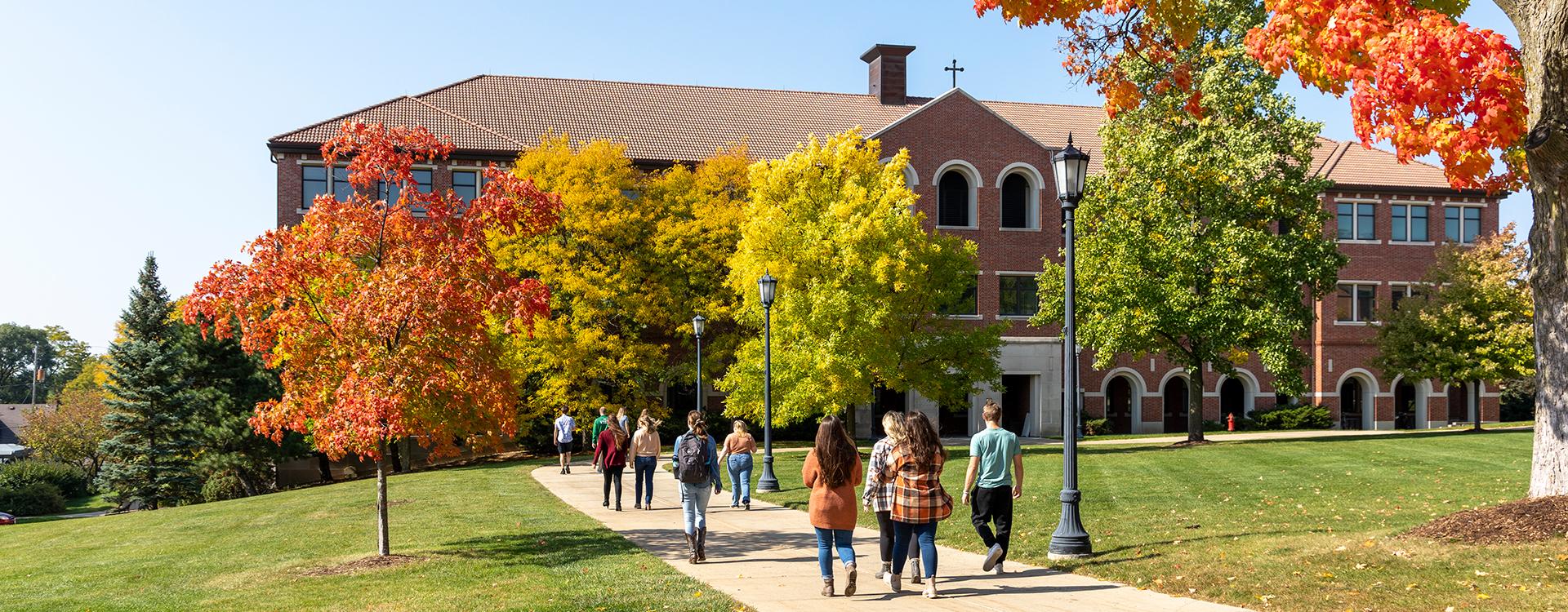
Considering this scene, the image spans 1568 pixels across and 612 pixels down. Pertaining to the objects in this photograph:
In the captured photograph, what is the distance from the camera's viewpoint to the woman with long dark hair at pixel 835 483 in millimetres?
10180

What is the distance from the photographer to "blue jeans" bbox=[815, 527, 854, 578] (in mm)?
10320

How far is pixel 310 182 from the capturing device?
142 ft

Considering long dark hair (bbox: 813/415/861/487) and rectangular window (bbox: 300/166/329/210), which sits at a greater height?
rectangular window (bbox: 300/166/329/210)

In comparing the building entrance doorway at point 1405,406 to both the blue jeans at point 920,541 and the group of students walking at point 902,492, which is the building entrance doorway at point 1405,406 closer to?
the group of students walking at point 902,492

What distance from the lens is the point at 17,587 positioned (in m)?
13.4

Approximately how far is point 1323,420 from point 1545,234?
132 ft

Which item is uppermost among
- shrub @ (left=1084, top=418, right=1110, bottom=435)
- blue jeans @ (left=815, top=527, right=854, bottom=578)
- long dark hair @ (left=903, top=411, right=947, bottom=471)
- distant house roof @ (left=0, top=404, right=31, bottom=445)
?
long dark hair @ (left=903, top=411, right=947, bottom=471)

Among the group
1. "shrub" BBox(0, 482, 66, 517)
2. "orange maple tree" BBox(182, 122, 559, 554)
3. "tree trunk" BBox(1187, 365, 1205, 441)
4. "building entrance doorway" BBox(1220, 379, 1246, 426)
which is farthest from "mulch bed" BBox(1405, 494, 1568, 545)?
"shrub" BBox(0, 482, 66, 517)

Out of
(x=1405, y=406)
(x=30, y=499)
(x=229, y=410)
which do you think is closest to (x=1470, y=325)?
(x=1405, y=406)

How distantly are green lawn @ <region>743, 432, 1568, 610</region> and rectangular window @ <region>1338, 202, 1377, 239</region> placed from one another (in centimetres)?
2196

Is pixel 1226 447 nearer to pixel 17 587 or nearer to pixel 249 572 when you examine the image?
pixel 249 572

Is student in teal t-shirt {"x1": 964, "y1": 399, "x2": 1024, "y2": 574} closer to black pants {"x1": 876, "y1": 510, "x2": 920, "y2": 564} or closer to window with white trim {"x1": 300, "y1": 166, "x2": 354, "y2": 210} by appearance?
black pants {"x1": 876, "y1": 510, "x2": 920, "y2": 564}

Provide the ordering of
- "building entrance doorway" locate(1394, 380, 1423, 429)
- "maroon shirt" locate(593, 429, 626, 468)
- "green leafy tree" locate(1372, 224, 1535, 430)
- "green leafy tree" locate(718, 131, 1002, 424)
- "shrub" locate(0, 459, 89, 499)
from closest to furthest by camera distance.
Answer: "maroon shirt" locate(593, 429, 626, 468) → "green leafy tree" locate(718, 131, 1002, 424) → "green leafy tree" locate(1372, 224, 1535, 430) → "building entrance doorway" locate(1394, 380, 1423, 429) → "shrub" locate(0, 459, 89, 499)

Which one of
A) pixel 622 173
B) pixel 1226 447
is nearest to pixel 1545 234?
pixel 1226 447
